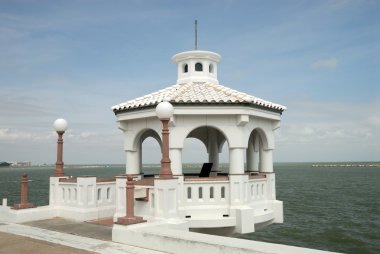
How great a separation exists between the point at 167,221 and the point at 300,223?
23293 mm

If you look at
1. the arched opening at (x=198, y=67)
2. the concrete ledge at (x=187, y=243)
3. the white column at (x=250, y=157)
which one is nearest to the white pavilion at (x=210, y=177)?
the arched opening at (x=198, y=67)

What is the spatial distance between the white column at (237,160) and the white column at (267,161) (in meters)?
2.30

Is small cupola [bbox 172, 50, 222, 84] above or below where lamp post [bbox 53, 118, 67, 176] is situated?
above

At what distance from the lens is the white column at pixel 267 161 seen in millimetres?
15578

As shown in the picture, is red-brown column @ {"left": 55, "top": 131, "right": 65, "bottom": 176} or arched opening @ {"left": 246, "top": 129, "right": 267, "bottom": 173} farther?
arched opening @ {"left": 246, "top": 129, "right": 267, "bottom": 173}

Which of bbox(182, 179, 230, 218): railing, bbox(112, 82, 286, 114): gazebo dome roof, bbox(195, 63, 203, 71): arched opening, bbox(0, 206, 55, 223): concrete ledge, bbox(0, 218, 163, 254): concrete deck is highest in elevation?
bbox(195, 63, 203, 71): arched opening

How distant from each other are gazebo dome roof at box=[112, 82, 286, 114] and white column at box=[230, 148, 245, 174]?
1.70 meters

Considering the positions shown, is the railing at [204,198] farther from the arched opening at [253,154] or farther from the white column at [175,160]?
the arched opening at [253,154]

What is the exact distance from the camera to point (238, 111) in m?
13.3

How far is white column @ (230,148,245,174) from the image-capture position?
1358cm

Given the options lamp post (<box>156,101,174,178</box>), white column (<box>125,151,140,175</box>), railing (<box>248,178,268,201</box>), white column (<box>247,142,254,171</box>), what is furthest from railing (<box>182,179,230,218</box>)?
white column (<box>247,142,254,171</box>)

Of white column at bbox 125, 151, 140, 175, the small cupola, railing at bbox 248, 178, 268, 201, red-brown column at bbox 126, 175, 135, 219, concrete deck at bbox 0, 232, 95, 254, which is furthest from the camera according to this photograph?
the small cupola

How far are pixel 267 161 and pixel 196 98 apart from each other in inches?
169

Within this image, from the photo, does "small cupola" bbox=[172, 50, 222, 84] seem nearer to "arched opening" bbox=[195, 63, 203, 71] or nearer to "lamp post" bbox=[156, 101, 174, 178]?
"arched opening" bbox=[195, 63, 203, 71]
